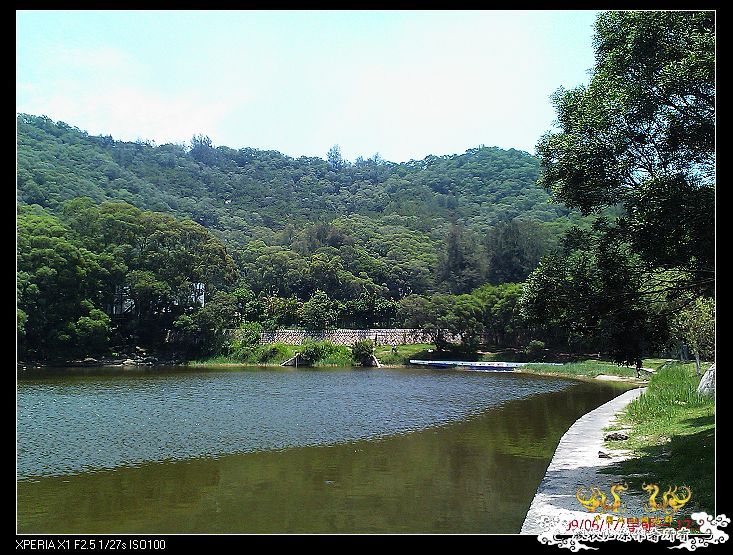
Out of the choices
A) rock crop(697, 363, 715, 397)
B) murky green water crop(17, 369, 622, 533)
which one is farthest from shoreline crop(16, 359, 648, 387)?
rock crop(697, 363, 715, 397)

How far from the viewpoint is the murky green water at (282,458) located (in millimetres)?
9477

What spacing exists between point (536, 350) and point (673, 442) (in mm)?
31936

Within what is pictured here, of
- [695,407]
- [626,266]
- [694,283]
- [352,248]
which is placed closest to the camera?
[694,283]

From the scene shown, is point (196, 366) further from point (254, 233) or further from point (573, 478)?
point (573, 478)

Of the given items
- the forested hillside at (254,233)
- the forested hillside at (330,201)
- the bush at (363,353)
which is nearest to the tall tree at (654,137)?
the bush at (363,353)

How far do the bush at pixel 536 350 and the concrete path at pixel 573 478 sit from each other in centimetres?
2753

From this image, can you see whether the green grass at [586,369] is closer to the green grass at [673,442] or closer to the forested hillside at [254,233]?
the forested hillside at [254,233]

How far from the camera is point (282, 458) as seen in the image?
13.5 metres

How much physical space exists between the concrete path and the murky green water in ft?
1.38

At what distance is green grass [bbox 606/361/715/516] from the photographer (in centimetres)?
889
